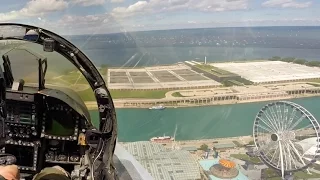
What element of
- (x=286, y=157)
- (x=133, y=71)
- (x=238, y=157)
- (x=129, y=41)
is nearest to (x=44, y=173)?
(x=286, y=157)

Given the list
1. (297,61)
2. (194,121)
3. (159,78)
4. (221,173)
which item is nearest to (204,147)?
(194,121)

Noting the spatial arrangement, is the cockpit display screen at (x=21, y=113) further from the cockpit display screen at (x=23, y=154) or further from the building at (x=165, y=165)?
the building at (x=165, y=165)

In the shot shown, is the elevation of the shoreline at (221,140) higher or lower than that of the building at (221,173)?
lower

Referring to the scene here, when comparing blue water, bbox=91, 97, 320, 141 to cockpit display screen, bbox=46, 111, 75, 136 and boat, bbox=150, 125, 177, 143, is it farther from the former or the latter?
cockpit display screen, bbox=46, 111, 75, 136

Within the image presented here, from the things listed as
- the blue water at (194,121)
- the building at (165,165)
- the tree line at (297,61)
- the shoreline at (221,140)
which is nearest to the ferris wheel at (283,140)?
the shoreline at (221,140)

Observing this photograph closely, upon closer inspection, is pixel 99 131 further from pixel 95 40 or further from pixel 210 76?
pixel 210 76

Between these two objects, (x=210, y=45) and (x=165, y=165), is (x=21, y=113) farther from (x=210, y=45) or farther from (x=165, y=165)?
(x=210, y=45)

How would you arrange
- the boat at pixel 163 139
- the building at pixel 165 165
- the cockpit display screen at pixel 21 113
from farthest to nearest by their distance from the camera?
the boat at pixel 163 139 < the building at pixel 165 165 < the cockpit display screen at pixel 21 113
